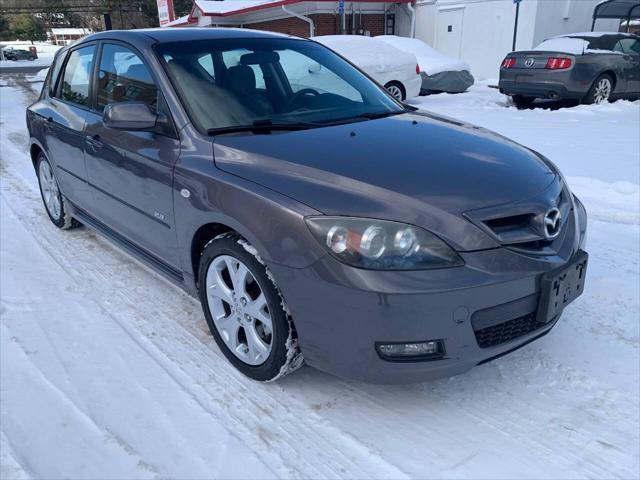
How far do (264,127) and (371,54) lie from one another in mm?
9247

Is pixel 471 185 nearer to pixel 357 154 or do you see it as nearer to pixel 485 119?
pixel 357 154

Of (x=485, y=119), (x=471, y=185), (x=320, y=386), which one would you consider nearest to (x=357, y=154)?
(x=471, y=185)

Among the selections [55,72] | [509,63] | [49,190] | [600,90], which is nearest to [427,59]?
[509,63]

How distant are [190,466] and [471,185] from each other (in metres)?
1.63

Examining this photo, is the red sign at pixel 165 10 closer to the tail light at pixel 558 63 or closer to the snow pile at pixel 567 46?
the snow pile at pixel 567 46

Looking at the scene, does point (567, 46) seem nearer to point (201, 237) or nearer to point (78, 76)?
point (78, 76)

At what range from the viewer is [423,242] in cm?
215

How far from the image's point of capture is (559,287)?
2332mm

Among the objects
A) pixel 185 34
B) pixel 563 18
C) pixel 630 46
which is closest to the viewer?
pixel 185 34

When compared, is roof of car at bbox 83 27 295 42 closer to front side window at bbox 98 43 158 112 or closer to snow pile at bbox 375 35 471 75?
front side window at bbox 98 43 158 112

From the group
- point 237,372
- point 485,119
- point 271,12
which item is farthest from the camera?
point 271,12

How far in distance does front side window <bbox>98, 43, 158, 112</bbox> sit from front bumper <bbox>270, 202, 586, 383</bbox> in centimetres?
152

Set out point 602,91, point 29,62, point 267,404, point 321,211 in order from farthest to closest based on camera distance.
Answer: point 29,62, point 602,91, point 267,404, point 321,211

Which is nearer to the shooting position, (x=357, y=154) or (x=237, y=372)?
(x=357, y=154)
